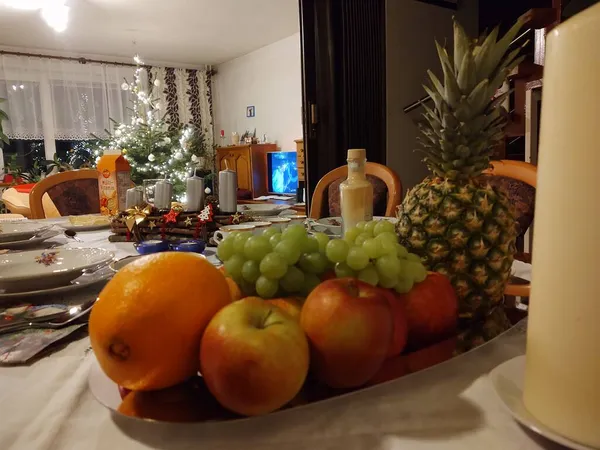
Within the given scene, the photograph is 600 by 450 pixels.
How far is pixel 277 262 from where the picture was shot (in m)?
0.46

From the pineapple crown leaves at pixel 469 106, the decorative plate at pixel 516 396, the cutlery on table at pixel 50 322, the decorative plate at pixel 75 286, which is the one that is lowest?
the cutlery on table at pixel 50 322

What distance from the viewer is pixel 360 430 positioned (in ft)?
1.18

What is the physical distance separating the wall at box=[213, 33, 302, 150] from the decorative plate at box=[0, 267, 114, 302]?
5011mm

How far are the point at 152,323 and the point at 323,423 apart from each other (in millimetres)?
155

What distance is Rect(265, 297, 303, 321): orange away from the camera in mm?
419

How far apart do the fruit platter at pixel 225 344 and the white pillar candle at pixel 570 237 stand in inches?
4.8

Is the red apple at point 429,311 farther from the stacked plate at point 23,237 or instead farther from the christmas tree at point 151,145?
the christmas tree at point 151,145

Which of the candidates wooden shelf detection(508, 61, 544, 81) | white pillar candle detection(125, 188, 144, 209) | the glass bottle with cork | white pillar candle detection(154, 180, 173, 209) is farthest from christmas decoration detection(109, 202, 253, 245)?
wooden shelf detection(508, 61, 544, 81)

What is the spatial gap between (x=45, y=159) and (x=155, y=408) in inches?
262

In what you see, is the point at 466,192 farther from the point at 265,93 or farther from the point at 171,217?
the point at 265,93

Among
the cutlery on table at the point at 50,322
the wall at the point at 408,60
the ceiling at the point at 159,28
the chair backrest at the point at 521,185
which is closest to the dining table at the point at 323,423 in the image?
the cutlery on table at the point at 50,322

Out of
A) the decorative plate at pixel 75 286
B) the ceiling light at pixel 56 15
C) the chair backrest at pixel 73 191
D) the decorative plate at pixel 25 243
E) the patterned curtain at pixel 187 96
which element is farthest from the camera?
the patterned curtain at pixel 187 96

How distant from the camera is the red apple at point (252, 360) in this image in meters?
0.32

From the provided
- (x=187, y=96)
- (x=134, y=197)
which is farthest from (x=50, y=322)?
(x=187, y=96)
